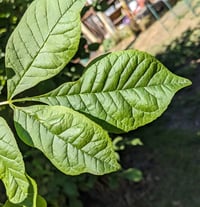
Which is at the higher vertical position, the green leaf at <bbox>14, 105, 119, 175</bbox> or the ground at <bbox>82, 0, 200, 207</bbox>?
the green leaf at <bbox>14, 105, 119, 175</bbox>

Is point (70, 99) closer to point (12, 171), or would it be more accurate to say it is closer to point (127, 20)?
point (12, 171)

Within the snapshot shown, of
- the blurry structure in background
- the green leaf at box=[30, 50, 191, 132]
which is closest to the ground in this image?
the green leaf at box=[30, 50, 191, 132]

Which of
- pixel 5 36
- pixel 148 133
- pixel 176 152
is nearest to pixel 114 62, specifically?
pixel 5 36

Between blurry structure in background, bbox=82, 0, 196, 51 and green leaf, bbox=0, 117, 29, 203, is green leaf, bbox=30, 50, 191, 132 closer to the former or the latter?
green leaf, bbox=0, 117, 29, 203

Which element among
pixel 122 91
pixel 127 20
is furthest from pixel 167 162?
pixel 127 20

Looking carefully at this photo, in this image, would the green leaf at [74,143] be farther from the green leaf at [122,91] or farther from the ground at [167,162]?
the ground at [167,162]

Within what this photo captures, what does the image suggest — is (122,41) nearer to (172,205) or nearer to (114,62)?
(172,205)

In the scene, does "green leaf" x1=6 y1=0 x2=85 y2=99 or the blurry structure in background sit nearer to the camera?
"green leaf" x1=6 y1=0 x2=85 y2=99

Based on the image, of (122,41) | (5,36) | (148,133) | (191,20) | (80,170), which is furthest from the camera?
(122,41)
